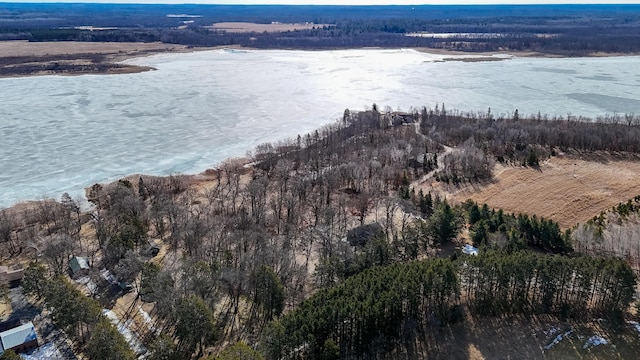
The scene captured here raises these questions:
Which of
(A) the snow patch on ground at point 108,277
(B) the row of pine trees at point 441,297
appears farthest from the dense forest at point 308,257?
(A) the snow patch on ground at point 108,277

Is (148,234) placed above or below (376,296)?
below

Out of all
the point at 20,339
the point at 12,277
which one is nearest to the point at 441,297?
A: the point at 20,339

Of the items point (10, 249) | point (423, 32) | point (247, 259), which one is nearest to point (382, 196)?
point (247, 259)

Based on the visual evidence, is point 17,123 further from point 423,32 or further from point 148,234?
point 423,32

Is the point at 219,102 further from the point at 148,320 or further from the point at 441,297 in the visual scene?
the point at 441,297

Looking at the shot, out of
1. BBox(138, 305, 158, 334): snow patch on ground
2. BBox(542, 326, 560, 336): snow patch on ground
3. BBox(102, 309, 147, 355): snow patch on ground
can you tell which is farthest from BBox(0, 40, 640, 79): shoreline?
BBox(542, 326, 560, 336): snow patch on ground

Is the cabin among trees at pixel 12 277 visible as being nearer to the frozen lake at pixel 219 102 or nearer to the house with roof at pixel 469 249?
the frozen lake at pixel 219 102

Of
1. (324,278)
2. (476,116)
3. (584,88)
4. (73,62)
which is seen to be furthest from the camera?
(73,62)
